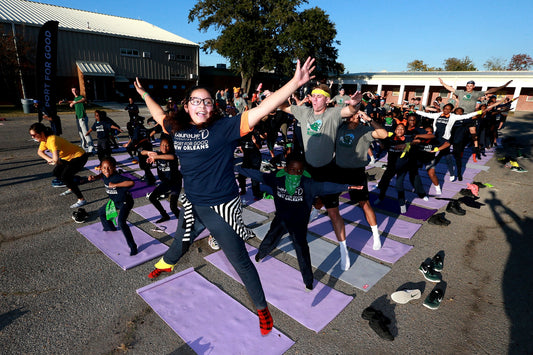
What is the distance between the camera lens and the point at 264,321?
2.83m

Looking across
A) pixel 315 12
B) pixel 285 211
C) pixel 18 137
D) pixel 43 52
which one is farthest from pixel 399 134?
pixel 315 12

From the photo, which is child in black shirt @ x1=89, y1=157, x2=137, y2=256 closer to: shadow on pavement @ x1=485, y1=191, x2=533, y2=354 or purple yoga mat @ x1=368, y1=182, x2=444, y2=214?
shadow on pavement @ x1=485, y1=191, x2=533, y2=354

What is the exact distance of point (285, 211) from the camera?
11.2ft

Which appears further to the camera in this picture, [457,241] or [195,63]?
[195,63]

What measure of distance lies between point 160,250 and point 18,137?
13662mm

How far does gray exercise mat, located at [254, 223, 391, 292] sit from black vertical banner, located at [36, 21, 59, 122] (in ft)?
34.2

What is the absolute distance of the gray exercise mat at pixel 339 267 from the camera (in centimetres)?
391

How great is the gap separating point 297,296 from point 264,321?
2.73 ft

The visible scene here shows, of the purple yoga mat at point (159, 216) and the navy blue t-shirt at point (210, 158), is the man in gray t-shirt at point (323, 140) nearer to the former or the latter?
the navy blue t-shirt at point (210, 158)

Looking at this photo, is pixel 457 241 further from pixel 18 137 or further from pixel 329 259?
pixel 18 137

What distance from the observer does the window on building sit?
1329 inches

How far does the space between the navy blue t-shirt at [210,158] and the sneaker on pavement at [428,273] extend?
3259 mm

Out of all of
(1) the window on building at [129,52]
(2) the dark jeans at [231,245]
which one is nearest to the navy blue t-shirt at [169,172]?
(2) the dark jeans at [231,245]

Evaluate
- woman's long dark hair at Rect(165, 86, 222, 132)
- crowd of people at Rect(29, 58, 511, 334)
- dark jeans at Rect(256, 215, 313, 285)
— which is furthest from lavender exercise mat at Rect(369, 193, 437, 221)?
woman's long dark hair at Rect(165, 86, 222, 132)
